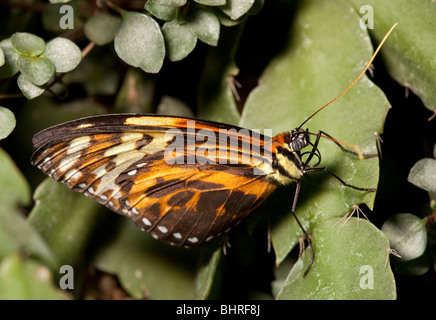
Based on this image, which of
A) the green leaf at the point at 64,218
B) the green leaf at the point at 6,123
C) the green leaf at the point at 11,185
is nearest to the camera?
the green leaf at the point at 11,185

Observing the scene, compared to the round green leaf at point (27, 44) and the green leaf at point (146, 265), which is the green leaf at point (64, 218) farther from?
the round green leaf at point (27, 44)

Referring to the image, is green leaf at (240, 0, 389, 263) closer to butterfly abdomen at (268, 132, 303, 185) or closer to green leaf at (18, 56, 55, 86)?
butterfly abdomen at (268, 132, 303, 185)

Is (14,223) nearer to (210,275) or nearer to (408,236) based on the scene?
(210,275)

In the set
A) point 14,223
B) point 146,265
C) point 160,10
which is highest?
point 160,10

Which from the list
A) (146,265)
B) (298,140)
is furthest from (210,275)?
(298,140)

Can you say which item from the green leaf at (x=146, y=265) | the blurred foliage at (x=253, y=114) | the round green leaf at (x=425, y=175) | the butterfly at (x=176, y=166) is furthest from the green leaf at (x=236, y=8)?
the green leaf at (x=146, y=265)
